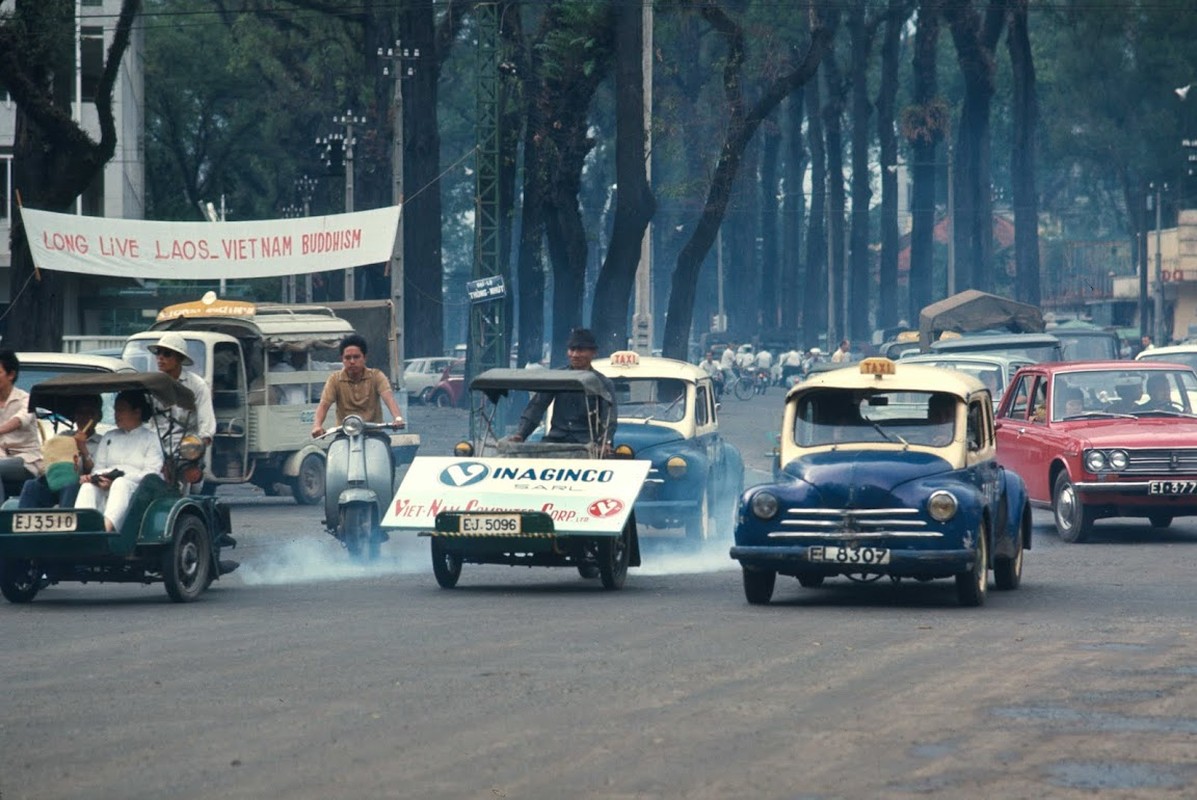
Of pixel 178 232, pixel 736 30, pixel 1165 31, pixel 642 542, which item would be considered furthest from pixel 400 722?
pixel 1165 31

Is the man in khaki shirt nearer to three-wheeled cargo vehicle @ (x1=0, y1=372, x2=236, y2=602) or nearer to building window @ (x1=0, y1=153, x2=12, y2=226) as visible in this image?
three-wheeled cargo vehicle @ (x1=0, y1=372, x2=236, y2=602)

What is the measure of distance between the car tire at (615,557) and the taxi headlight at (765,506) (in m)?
1.33

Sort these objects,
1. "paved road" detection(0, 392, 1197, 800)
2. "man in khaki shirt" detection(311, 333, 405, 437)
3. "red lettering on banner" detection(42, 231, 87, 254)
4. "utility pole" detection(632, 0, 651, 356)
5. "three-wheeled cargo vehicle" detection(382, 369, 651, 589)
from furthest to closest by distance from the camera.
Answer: "utility pole" detection(632, 0, 651, 356)
"red lettering on banner" detection(42, 231, 87, 254)
"man in khaki shirt" detection(311, 333, 405, 437)
"three-wheeled cargo vehicle" detection(382, 369, 651, 589)
"paved road" detection(0, 392, 1197, 800)

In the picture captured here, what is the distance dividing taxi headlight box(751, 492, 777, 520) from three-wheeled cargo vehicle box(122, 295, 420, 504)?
40.9 feet

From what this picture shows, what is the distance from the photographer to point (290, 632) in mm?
12312

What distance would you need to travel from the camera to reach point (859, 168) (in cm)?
8656

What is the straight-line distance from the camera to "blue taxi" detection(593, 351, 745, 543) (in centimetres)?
1972

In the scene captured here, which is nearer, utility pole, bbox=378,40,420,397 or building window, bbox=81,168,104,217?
utility pole, bbox=378,40,420,397

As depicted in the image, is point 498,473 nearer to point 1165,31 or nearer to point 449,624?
point 449,624

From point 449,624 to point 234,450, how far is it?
13.6 m

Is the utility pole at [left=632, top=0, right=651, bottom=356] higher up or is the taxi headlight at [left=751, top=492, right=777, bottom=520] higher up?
the utility pole at [left=632, top=0, right=651, bottom=356]

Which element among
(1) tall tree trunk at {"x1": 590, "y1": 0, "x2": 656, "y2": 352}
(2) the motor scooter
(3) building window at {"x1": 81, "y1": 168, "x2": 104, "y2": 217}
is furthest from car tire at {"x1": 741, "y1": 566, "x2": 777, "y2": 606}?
(3) building window at {"x1": 81, "y1": 168, "x2": 104, "y2": 217}

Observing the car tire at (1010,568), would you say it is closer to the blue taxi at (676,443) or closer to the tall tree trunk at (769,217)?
the blue taxi at (676,443)

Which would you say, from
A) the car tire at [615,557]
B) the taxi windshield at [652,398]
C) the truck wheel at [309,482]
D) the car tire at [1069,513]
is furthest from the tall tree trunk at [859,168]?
the car tire at [615,557]
